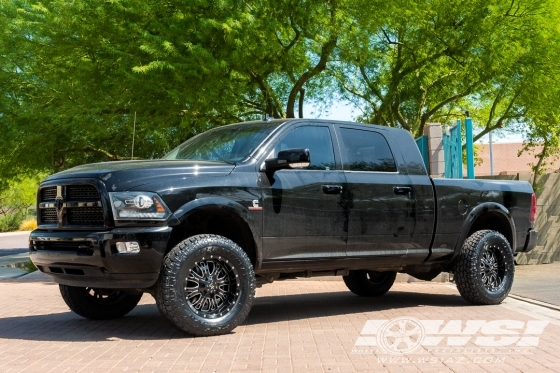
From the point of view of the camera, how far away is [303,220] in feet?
27.5

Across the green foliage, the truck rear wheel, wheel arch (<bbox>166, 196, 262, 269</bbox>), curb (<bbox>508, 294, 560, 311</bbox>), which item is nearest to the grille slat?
wheel arch (<bbox>166, 196, 262, 269</bbox>)

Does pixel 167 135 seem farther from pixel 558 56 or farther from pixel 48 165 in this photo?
pixel 558 56

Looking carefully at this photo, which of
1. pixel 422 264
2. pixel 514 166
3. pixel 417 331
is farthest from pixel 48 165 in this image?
pixel 514 166

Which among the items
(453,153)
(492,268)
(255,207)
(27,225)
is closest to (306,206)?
(255,207)

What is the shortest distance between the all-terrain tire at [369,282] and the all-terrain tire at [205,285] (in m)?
3.54

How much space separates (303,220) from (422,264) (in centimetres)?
215

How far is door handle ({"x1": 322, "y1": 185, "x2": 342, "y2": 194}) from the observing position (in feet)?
28.2

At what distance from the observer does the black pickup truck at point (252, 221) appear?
7406mm

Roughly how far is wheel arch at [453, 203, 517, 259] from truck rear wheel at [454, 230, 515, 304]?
127mm

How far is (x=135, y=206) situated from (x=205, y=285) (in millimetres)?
966

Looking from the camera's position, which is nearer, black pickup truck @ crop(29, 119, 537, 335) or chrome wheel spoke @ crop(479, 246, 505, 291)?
black pickup truck @ crop(29, 119, 537, 335)

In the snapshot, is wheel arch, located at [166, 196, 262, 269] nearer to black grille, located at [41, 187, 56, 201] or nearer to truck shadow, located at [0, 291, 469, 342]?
truck shadow, located at [0, 291, 469, 342]

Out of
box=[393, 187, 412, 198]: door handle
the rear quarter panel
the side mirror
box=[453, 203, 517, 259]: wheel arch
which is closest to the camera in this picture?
the side mirror
